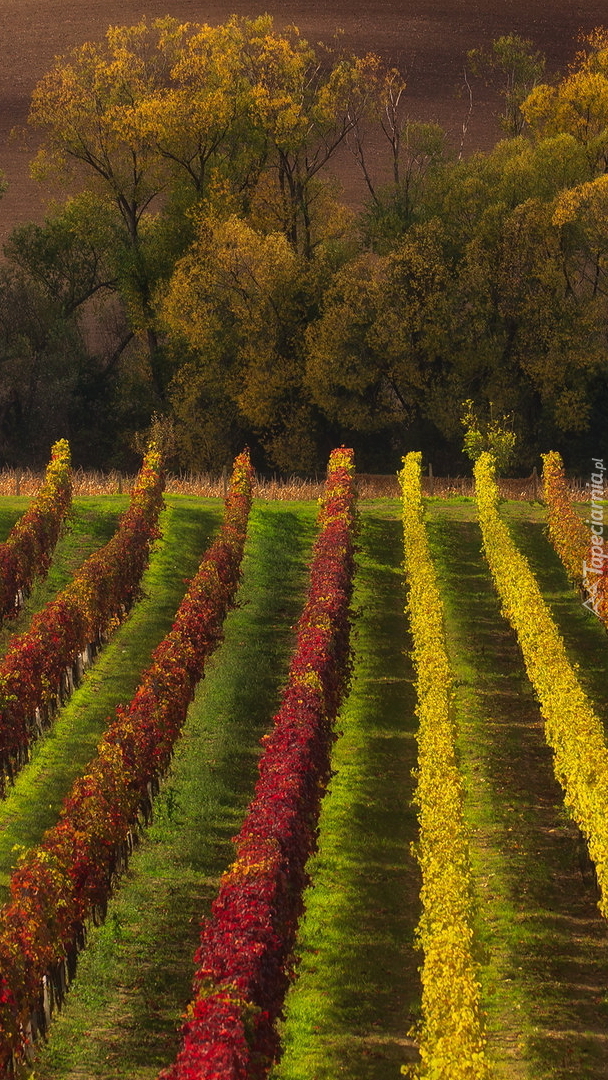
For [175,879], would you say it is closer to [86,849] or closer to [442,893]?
[86,849]

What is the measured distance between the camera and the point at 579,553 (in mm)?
47906

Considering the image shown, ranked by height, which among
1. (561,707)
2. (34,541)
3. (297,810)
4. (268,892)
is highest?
Result: (34,541)

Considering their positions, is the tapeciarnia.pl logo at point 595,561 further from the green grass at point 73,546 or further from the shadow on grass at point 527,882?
the green grass at point 73,546

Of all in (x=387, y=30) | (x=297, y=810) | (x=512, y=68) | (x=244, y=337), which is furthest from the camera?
(x=387, y=30)

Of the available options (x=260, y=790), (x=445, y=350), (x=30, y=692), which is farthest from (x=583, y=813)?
(x=445, y=350)

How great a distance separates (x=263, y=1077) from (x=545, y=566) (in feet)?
107

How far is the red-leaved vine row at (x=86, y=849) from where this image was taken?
74.7ft

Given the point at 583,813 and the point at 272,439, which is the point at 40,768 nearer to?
the point at 583,813

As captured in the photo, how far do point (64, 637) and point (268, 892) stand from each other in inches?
576

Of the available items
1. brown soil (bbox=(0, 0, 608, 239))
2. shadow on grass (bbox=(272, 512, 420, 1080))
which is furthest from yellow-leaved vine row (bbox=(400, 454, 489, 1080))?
brown soil (bbox=(0, 0, 608, 239))

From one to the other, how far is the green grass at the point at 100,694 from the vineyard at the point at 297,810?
0.11m

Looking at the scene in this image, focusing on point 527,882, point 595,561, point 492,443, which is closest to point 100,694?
point 527,882

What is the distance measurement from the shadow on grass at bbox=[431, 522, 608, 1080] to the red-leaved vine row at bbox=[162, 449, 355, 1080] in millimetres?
3900

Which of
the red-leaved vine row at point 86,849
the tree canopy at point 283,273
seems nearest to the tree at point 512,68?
the tree canopy at point 283,273
